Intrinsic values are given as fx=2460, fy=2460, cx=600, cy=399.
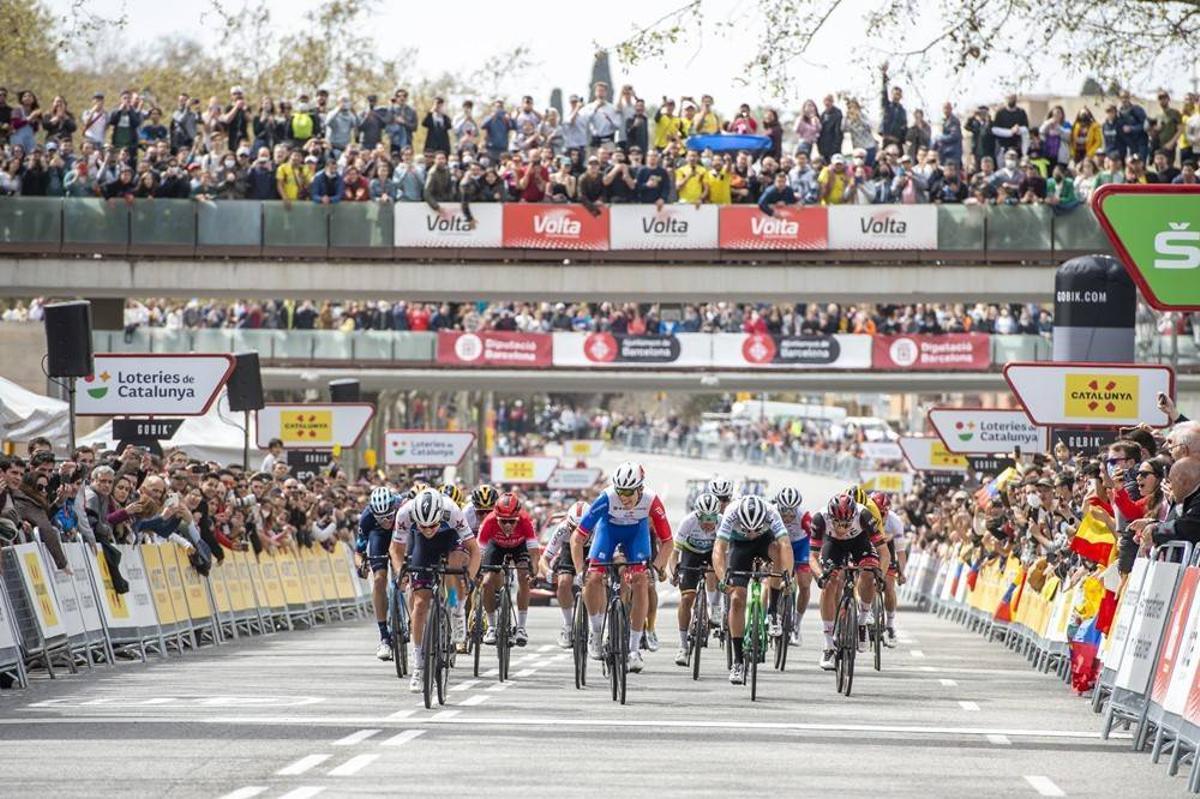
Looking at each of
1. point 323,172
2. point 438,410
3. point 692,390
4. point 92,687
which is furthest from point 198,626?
point 438,410

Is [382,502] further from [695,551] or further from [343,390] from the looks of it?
[343,390]

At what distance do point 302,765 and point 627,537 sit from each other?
7.07m

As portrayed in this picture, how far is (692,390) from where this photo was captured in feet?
194

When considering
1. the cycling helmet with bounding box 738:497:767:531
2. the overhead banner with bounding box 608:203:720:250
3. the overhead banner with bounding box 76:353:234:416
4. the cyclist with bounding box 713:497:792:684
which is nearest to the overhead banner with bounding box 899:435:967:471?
the overhead banner with bounding box 608:203:720:250

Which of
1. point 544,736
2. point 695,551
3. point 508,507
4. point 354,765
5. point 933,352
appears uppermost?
point 933,352

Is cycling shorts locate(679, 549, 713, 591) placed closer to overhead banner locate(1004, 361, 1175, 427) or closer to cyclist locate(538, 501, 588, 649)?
cyclist locate(538, 501, 588, 649)

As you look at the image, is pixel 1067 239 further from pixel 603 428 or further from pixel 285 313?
pixel 603 428

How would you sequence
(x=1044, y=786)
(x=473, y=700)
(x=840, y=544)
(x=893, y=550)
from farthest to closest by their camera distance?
(x=893, y=550)
(x=840, y=544)
(x=473, y=700)
(x=1044, y=786)

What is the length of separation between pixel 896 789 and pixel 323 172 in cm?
3600

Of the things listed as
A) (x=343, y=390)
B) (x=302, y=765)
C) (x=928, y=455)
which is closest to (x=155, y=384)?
(x=343, y=390)

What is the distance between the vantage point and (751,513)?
62.4ft

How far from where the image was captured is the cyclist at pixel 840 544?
69.5 feet

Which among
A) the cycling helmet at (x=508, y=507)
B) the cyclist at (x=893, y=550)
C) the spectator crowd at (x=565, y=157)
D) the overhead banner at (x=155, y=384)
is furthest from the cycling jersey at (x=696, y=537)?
the spectator crowd at (x=565, y=157)

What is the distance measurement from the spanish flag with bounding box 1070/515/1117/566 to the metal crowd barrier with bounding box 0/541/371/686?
8351mm
